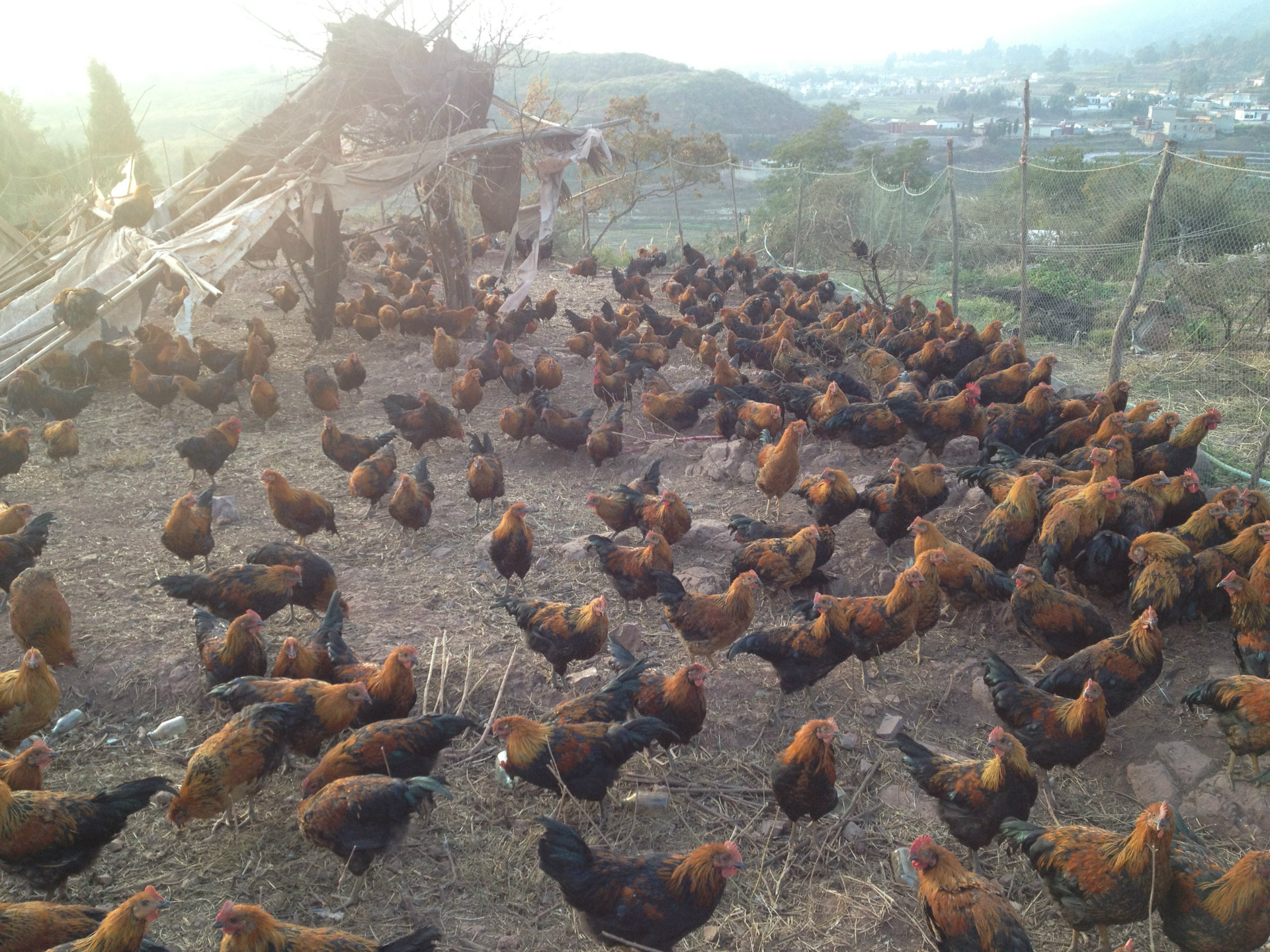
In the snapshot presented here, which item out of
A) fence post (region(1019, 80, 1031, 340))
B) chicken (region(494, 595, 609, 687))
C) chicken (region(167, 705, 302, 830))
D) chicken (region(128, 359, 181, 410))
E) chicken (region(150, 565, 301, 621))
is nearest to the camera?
chicken (region(167, 705, 302, 830))

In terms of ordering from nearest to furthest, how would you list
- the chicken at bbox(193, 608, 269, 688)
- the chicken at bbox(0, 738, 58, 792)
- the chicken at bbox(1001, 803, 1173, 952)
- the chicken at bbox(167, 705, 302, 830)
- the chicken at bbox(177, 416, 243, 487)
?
the chicken at bbox(1001, 803, 1173, 952) → the chicken at bbox(0, 738, 58, 792) → the chicken at bbox(167, 705, 302, 830) → the chicken at bbox(193, 608, 269, 688) → the chicken at bbox(177, 416, 243, 487)

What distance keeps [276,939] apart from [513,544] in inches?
143

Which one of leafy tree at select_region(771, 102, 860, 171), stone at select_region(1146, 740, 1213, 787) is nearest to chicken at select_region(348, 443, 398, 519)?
stone at select_region(1146, 740, 1213, 787)

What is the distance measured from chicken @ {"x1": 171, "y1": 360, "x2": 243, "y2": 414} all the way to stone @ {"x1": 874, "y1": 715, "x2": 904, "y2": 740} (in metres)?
8.86

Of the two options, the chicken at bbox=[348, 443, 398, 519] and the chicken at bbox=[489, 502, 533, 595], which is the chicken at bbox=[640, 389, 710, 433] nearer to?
the chicken at bbox=[348, 443, 398, 519]

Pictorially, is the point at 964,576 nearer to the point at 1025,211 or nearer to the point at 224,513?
the point at 224,513

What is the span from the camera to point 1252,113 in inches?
2185

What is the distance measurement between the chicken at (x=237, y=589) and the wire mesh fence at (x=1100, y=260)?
8.84 meters

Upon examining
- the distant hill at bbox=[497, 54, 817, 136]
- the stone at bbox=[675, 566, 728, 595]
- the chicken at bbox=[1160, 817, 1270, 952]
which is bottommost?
the chicken at bbox=[1160, 817, 1270, 952]

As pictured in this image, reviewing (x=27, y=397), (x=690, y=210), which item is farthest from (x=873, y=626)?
(x=690, y=210)

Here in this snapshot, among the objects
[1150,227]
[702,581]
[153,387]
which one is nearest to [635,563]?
[702,581]

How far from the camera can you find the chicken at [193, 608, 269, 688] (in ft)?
16.8

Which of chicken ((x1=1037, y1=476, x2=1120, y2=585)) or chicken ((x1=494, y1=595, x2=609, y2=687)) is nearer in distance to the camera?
chicken ((x1=494, y1=595, x2=609, y2=687))

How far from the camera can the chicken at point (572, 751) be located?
4.39 metres
